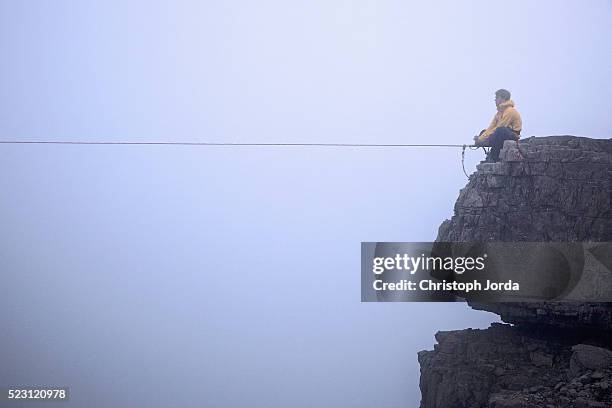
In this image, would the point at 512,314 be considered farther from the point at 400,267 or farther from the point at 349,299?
the point at 349,299

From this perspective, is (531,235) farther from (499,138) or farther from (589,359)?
(589,359)

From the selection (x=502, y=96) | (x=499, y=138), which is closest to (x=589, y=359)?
(x=499, y=138)

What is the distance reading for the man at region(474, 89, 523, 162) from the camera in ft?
47.5

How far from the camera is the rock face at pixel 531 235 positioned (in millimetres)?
14086

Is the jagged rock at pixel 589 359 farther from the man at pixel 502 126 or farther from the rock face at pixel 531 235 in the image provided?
the man at pixel 502 126

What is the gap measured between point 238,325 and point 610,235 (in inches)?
6759

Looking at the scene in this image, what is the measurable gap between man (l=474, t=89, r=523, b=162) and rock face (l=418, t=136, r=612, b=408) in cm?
30

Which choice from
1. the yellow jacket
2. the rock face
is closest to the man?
the yellow jacket

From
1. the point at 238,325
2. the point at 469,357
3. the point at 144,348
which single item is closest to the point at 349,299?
the point at 238,325

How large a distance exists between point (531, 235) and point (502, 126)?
10.4 feet

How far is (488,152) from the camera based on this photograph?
15805 mm

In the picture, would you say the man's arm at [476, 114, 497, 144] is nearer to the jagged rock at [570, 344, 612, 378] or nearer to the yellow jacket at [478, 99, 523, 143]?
the yellow jacket at [478, 99, 523, 143]

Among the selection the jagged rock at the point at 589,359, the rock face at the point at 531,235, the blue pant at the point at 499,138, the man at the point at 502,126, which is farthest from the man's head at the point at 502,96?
the jagged rock at the point at 589,359

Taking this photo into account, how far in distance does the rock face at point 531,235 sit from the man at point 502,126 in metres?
0.30
